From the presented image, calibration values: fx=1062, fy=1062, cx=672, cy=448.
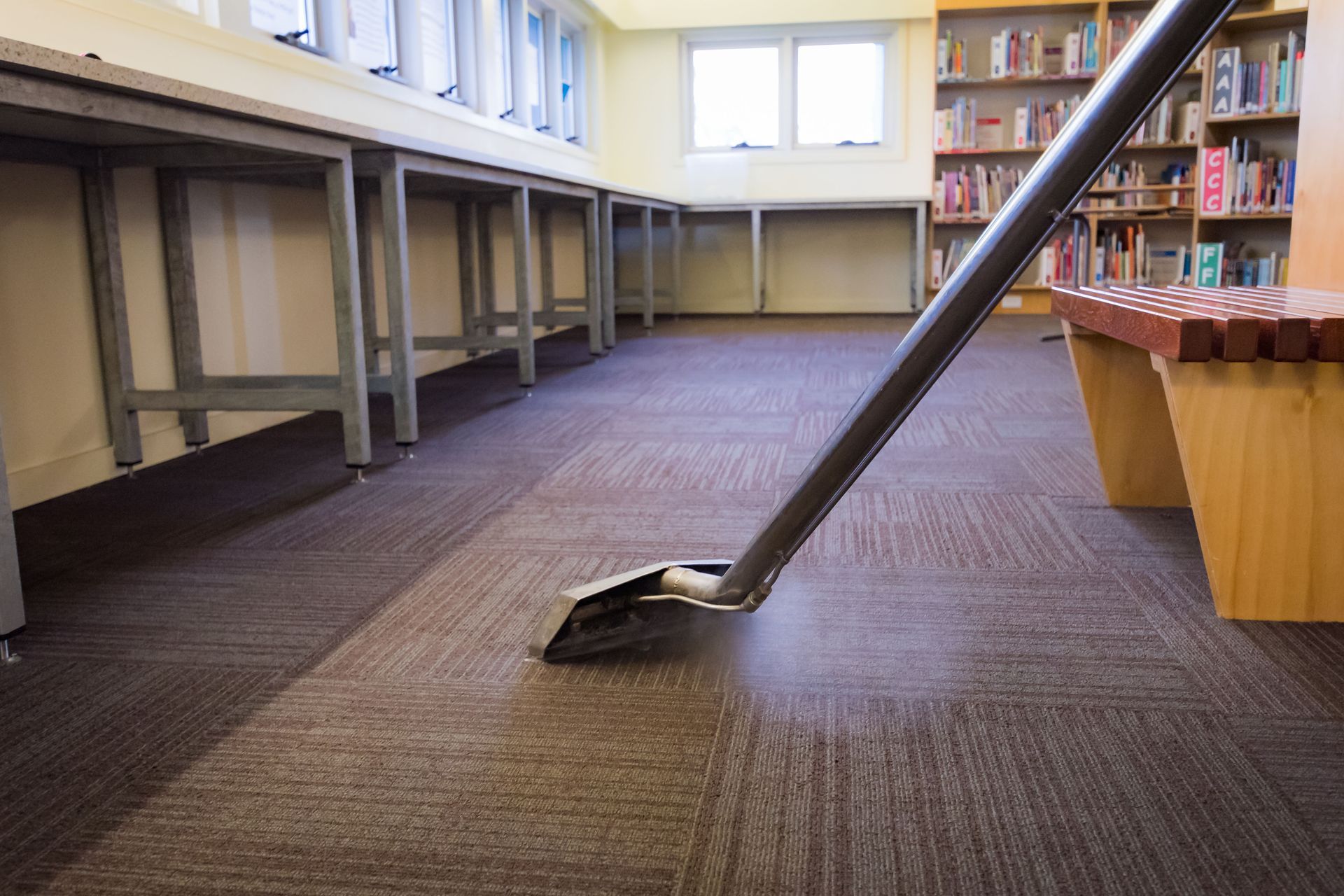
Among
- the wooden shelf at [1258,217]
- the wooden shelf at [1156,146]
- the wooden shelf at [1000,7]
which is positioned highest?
the wooden shelf at [1000,7]

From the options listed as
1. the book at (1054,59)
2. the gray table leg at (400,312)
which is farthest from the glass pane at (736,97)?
the gray table leg at (400,312)

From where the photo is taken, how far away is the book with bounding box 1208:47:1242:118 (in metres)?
5.34

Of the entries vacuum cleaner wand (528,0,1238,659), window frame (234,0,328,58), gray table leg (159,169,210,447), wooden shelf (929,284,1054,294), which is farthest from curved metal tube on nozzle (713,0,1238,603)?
wooden shelf (929,284,1054,294)

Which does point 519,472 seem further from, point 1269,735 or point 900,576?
point 1269,735

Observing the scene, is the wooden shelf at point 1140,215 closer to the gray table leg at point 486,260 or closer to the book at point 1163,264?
the book at point 1163,264

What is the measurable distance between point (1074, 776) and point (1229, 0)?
0.67 m

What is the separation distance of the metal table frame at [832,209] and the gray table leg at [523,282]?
128 inches

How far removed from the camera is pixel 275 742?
1.05 metres

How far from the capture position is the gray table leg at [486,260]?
4.41 meters

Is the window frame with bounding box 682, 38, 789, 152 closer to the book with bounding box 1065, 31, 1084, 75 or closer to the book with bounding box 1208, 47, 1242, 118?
the book with bounding box 1065, 31, 1084, 75

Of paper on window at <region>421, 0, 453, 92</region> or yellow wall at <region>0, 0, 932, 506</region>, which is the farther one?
paper on window at <region>421, 0, 453, 92</region>

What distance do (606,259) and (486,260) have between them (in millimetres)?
513

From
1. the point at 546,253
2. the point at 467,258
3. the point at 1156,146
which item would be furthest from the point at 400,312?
the point at 1156,146

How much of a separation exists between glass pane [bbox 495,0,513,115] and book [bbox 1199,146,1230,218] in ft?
11.7
